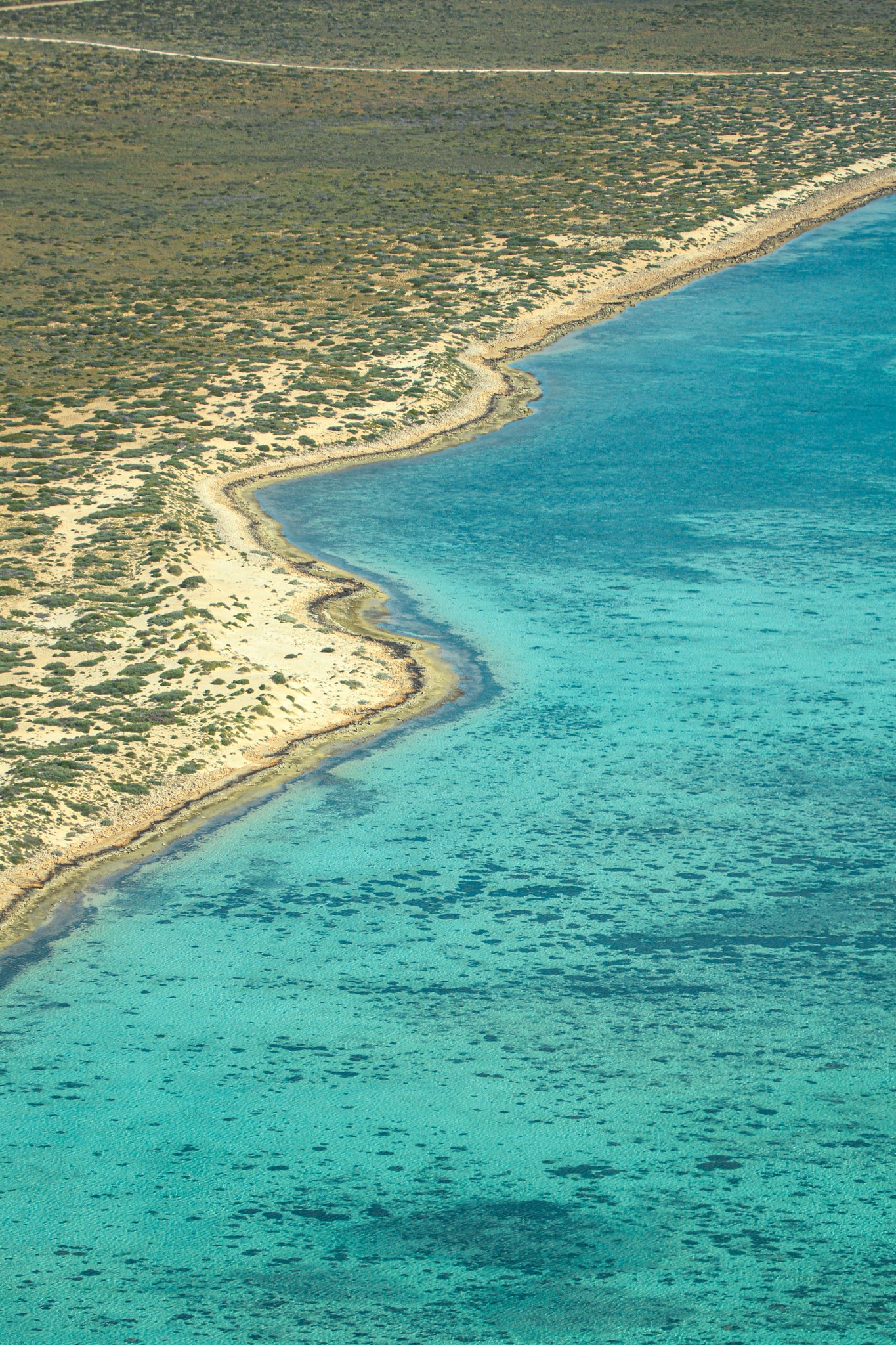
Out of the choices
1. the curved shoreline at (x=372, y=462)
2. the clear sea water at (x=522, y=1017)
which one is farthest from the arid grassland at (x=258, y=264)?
the clear sea water at (x=522, y=1017)

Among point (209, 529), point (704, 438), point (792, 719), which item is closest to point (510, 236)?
point (704, 438)

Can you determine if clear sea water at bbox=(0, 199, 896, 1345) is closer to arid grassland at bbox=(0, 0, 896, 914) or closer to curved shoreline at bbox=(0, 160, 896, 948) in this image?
curved shoreline at bbox=(0, 160, 896, 948)

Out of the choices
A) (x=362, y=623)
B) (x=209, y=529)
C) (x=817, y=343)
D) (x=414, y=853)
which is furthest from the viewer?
(x=817, y=343)

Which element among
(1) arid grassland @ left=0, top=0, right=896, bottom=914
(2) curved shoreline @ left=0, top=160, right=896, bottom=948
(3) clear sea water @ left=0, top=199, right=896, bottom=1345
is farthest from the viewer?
(1) arid grassland @ left=0, top=0, right=896, bottom=914

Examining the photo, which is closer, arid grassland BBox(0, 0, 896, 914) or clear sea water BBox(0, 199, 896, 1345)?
clear sea water BBox(0, 199, 896, 1345)

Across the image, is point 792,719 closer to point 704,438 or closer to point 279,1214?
point 279,1214

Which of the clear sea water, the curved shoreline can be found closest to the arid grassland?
the curved shoreline
